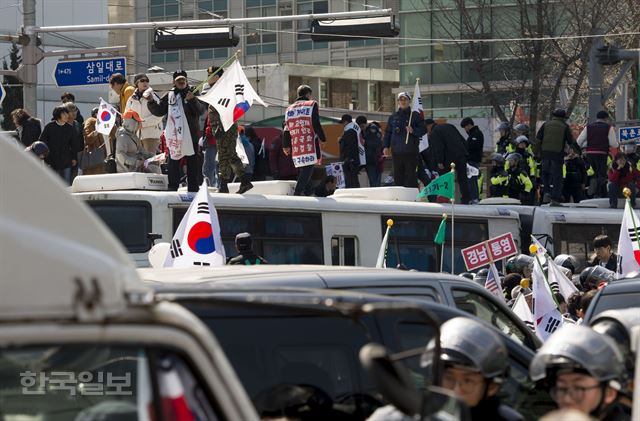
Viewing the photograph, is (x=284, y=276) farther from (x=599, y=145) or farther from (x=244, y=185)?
(x=599, y=145)

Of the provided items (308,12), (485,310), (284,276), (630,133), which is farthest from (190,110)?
(308,12)

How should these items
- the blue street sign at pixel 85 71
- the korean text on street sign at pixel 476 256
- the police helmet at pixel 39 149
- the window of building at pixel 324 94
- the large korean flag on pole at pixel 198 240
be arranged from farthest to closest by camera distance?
the window of building at pixel 324 94 < the blue street sign at pixel 85 71 < the police helmet at pixel 39 149 < the korean text on street sign at pixel 476 256 < the large korean flag on pole at pixel 198 240

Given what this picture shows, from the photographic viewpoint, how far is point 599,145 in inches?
988

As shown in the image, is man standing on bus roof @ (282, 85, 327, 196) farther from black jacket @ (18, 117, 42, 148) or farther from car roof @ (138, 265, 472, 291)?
car roof @ (138, 265, 472, 291)

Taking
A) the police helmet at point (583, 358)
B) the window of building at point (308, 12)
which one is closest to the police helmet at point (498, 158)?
the police helmet at point (583, 358)

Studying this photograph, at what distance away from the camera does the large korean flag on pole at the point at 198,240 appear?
13.5 m

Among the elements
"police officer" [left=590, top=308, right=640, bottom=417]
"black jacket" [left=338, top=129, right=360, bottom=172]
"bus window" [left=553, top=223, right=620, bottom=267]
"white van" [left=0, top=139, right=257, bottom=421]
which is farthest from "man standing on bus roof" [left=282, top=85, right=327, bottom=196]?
"white van" [left=0, top=139, right=257, bottom=421]

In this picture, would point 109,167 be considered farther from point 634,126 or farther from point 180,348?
point 180,348

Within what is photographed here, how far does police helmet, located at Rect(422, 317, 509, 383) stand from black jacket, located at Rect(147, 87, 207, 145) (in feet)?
48.6

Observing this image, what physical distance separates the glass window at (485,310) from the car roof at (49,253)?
16.2 ft

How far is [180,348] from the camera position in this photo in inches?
114

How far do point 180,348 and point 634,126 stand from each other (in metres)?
31.1

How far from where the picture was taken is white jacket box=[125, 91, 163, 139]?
66.7 ft

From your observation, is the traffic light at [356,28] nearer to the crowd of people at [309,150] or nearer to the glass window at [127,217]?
the crowd of people at [309,150]
